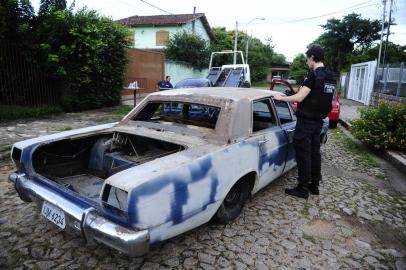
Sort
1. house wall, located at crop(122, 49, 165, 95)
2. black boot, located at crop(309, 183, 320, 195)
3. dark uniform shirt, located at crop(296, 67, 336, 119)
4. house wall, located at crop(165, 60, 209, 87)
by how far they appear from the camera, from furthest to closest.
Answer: house wall, located at crop(165, 60, 209, 87) < house wall, located at crop(122, 49, 165, 95) < black boot, located at crop(309, 183, 320, 195) < dark uniform shirt, located at crop(296, 67, 336, 119)

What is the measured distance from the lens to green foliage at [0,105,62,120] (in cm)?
845

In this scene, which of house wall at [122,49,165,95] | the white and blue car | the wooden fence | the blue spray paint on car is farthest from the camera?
house wall at [122,49,165,95]

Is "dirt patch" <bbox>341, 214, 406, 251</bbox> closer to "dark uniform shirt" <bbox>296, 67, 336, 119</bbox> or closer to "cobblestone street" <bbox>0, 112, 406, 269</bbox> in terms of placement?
"cobblestone street" <bbox>0, 112, 406, 269</bbox>

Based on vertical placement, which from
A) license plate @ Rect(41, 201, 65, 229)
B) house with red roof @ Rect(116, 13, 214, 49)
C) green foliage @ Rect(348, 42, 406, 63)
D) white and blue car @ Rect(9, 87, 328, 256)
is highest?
house with red roof @ Rect(116, 13, 214, 49)

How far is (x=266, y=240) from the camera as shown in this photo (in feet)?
→ 9.79

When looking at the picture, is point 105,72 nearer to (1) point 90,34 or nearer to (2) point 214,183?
(1) point 90,34

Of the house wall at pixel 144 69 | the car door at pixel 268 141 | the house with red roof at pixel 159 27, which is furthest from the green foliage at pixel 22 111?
the house with red roof at pixel 159 27

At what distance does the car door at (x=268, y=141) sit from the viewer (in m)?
3.36

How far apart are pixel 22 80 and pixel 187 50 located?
15.9 meters

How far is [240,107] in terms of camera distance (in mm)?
3170

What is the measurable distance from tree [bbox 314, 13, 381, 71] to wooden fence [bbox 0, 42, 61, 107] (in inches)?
1277

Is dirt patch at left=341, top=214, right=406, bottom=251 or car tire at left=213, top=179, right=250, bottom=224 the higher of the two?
car tire at left=213, top=179, right=250, bottom=224

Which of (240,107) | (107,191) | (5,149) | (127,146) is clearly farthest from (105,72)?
(107,191)

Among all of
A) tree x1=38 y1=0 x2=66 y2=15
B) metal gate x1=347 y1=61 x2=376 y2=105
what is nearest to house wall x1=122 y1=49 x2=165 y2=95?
tree x1=38 y1=0 x2=66 y2=15
